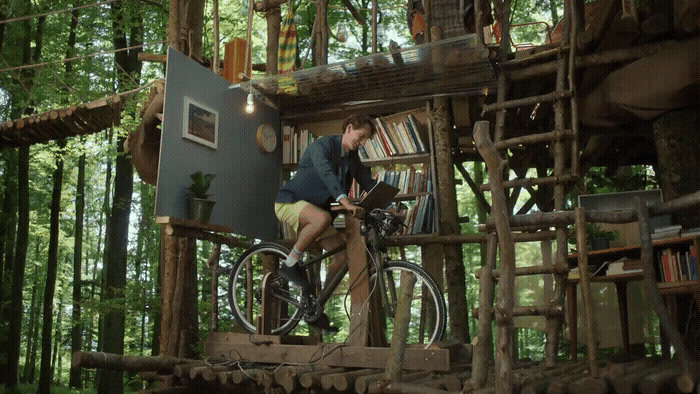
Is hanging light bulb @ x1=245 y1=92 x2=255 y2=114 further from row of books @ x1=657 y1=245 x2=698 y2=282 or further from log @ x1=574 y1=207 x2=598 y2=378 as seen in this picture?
row of books @ x1=657 y1=245 x2=698 y2=282

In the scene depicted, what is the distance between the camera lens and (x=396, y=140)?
7898 millimetres

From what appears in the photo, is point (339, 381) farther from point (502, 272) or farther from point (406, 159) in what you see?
point (406, 159)

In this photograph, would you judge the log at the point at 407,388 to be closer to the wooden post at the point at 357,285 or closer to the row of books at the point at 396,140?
the wooden post at the point at 357,285

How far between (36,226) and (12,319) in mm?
4064

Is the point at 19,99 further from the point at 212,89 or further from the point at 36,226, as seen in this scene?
the point at 212,89

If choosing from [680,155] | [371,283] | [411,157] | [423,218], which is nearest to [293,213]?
[371,283]

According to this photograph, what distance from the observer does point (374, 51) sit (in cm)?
743

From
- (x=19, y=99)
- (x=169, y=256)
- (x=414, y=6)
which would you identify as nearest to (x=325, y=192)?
(x=169, y=256)

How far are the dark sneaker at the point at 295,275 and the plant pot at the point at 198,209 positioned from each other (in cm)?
97

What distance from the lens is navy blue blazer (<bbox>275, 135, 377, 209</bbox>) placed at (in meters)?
6.15

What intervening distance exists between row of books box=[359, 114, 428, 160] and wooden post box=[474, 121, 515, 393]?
369cm

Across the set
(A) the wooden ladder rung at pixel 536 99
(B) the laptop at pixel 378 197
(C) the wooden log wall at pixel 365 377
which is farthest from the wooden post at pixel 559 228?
(B) the laptop at pixel 378 197

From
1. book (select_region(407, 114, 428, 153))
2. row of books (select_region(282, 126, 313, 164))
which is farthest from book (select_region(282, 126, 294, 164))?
book (select_region(407, 114, 428, 153))

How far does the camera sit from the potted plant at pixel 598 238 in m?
7.33
